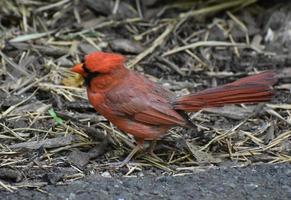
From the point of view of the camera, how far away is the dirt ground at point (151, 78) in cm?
433

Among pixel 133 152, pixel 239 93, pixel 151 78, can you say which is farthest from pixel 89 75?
pixel 151 78

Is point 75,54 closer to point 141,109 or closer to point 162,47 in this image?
point 162,47

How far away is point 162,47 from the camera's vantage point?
6.42 metres

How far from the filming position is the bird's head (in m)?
4.59

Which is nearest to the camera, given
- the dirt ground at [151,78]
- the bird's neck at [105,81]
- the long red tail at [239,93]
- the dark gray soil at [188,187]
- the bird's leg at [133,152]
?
the dark gray soil at [188,187]

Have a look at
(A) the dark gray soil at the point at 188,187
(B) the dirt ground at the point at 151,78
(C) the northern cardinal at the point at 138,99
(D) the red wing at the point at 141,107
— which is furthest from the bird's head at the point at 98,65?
(A) the dark gray soil at the point at 188,187

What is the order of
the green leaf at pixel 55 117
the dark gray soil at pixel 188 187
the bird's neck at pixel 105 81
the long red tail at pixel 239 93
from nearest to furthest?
1. the dark gray soil at pixel 188 187
2. the long red tail at pixel 239 93
3. the bird's neck at pixel 105 81
4. the green leaf at pixel 55 117

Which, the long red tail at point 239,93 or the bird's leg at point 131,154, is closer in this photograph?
the long red tail at point 239,93

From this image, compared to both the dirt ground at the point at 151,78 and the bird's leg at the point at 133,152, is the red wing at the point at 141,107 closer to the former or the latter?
the bird's leg at the point at 133,152

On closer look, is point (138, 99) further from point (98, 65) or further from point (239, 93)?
point (239, 93)

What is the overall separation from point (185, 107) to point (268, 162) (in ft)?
2.05

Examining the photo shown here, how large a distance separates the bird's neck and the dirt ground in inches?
14.6

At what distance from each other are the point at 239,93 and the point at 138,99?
2.12ft

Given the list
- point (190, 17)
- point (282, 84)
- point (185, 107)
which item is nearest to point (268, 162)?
point (185, 107)
